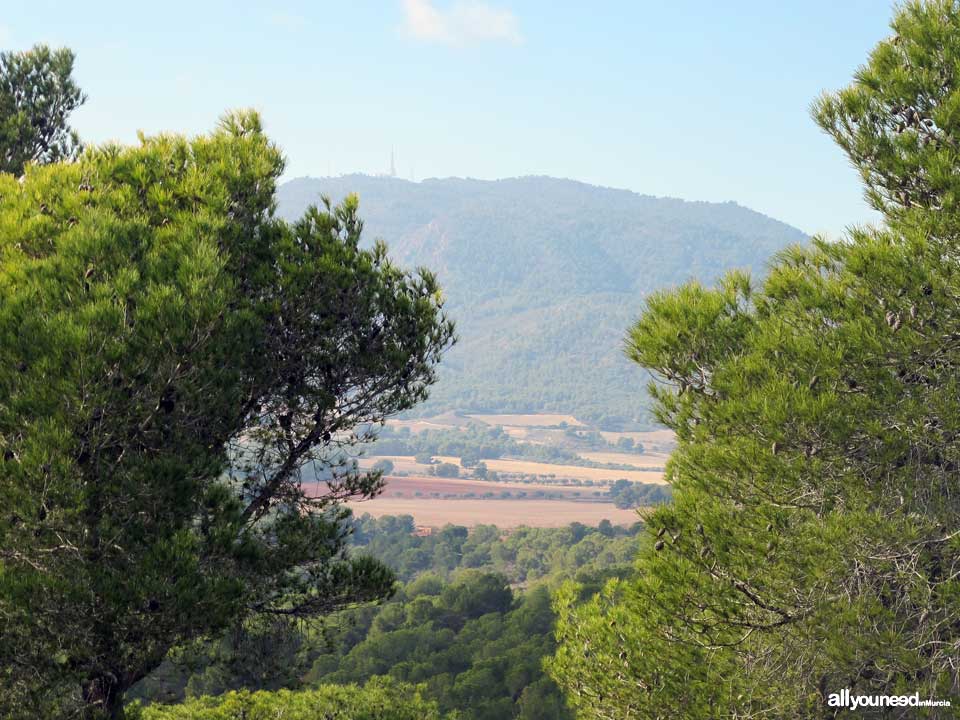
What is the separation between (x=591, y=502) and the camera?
16450 cm

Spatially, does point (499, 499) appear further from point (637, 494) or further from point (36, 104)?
point (36, 104)

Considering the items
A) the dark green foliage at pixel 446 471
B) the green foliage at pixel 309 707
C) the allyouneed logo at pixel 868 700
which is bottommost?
the dark green foliage at pixel 446 471

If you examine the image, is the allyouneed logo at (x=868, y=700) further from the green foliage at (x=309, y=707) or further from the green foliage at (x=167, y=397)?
the green foliage at (x=309, y=707)

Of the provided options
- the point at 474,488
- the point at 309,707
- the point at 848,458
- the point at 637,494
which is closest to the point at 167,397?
the point at 848,458

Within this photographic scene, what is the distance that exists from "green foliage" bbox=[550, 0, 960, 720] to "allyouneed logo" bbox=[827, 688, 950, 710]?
90 mm

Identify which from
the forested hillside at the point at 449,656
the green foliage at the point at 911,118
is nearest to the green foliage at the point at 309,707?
the forested hillside at the point at 449,656

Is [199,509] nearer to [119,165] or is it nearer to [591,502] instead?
[119,165]

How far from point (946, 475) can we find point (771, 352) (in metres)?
2.11

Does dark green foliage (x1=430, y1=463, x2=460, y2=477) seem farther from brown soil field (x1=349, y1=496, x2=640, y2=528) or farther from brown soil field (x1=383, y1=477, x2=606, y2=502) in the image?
brown soil field (x1=349, y1=496, x2=640, y2=528)

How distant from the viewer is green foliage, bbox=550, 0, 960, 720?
987cm

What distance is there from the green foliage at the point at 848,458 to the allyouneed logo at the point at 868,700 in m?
0.09

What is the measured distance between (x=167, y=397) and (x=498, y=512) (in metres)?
141

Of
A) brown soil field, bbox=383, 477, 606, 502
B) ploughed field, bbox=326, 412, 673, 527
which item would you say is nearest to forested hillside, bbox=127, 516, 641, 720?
ploughed field, bbox=326, 412, 673, 527

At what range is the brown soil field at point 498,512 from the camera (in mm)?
136875
